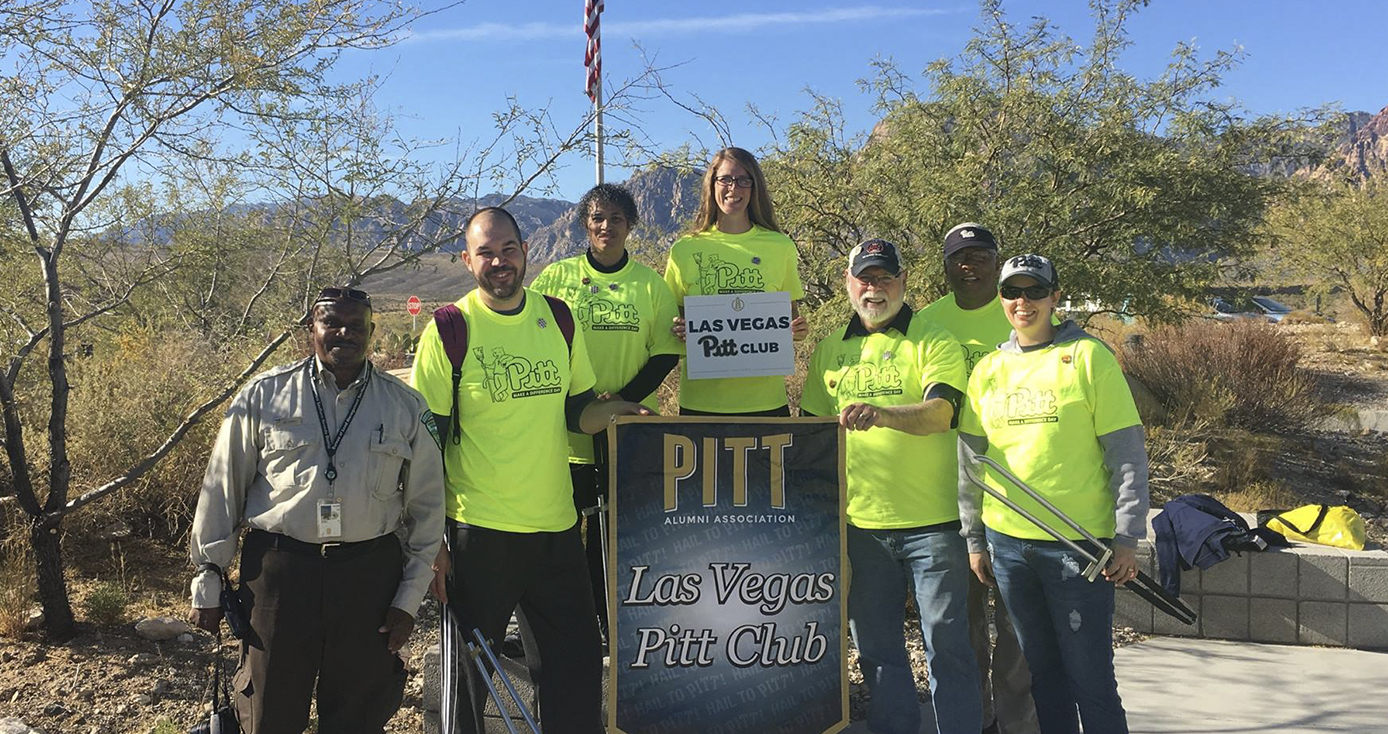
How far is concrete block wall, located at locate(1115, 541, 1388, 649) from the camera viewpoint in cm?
529

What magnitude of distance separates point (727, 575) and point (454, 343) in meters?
1.38

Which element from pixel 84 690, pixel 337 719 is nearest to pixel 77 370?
pixel 84 690

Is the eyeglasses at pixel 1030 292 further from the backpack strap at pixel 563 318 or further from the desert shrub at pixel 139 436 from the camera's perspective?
the desert shrub at pixel 139 436

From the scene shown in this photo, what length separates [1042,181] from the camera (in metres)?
8.87

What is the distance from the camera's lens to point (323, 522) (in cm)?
308

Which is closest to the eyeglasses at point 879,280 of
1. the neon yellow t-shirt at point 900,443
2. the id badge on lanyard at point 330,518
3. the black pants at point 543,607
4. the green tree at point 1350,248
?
the neon yellow t-shirt at point 900,443

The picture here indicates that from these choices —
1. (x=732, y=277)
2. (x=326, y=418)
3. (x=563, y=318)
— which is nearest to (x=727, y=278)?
(x=732, y=277)

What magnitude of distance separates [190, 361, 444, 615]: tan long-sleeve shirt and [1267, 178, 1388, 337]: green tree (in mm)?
25553

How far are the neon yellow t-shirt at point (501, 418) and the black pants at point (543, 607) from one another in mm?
90

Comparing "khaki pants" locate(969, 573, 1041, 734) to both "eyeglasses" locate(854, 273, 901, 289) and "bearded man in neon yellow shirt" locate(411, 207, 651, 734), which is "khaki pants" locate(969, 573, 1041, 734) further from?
"bearded man in neon yellow shirt" locate(411, 207, 651, 734)

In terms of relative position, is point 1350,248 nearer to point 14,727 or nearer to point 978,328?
point 978,328

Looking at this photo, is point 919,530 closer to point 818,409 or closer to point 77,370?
point 818,409

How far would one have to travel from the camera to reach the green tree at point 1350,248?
24.2 meters

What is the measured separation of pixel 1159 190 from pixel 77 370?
9.83 metres
